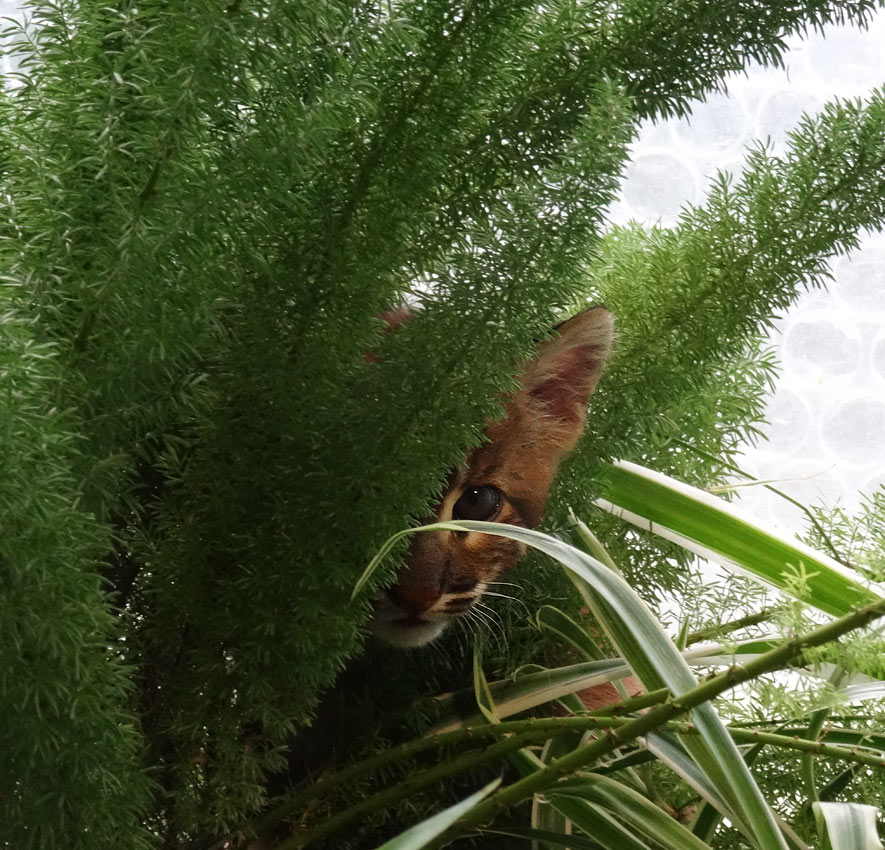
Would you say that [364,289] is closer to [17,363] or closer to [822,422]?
[17,363]

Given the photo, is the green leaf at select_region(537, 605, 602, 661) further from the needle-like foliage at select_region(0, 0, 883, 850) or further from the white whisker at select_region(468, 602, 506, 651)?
the needle-like foliage at select_region(0, 0, 883, 850)

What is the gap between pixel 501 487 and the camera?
1.95ft

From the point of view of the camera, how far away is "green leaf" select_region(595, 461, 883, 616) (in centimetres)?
52

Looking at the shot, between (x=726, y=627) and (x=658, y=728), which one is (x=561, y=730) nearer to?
(x=658, y=728)

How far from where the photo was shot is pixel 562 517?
56 centimetres

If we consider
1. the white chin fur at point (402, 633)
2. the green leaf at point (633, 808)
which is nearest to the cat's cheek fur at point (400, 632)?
the white chin fur at point (402, 633)

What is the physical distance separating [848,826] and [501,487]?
9.9 inches

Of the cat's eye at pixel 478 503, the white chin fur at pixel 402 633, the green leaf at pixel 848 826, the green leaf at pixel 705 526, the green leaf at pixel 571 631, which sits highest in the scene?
the green leaf at pixel 705 526

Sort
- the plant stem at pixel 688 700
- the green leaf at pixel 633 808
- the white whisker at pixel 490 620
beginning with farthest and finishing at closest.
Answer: the white whisker at pixel 490 620
the green leaf at pixel 633 808
the plant stem at pixel 688 700

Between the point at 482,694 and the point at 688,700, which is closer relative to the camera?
the point at 688,700

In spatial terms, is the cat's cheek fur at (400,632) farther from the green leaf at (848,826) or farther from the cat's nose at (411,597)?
the green leaf at (848,826)

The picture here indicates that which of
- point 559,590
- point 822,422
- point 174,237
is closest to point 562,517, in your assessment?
point 559,590

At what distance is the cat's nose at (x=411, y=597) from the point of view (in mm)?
529

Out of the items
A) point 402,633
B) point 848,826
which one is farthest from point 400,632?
point 848,826
